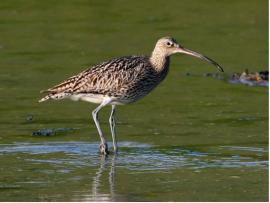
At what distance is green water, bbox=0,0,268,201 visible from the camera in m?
12.7

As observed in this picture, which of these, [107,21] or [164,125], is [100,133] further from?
[107,21]

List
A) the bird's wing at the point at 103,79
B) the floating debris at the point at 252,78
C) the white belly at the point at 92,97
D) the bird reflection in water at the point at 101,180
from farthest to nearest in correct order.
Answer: the floating debris at the point at 252,78
the white belly at the point at 92,97
the bird's wing at the point at 103,79
the bird reflection in water at the point at 101,180

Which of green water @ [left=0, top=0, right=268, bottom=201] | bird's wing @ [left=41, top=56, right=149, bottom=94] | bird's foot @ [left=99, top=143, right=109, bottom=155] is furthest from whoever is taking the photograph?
bird's wing @ [left=41, top=56, right=149, bottom=94]

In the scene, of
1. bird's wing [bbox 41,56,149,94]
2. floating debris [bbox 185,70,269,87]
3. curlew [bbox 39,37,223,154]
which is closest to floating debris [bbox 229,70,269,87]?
floating debris [bbox 185,70,269,87]

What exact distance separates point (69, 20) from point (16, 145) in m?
9.75

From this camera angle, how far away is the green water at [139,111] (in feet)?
41.6

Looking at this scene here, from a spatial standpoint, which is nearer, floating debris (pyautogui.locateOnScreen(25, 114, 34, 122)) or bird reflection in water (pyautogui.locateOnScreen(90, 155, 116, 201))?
bird reflection in water (pyautogui.locateOnScreen(90, 155, 116, 201))

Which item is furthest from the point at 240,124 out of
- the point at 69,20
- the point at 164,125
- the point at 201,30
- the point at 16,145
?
the point at 69,20

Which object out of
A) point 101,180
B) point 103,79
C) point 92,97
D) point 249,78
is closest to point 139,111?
point 92,97

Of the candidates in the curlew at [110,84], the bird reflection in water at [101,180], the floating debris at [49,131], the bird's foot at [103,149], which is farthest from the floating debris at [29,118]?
the bird reflection in water at [101,180]

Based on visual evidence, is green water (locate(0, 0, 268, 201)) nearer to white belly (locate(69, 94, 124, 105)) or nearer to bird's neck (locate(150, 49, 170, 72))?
white belly (locate(69, 94, 124, 105))

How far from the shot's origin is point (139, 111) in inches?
674

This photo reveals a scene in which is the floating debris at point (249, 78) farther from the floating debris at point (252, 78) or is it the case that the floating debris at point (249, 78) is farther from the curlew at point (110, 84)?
the curlew at point (110, 84)

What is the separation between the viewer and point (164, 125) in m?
16.1
